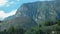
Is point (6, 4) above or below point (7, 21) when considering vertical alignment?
above

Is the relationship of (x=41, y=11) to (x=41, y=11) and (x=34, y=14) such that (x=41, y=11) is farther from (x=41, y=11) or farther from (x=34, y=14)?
(x=34, y=14)

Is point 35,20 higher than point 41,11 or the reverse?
the reverse

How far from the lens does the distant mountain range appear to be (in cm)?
256

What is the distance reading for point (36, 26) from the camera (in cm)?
254

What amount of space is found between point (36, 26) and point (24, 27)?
8.9 inches

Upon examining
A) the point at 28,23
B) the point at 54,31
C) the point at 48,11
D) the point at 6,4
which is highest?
the point at 6,4

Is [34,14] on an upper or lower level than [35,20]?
upper

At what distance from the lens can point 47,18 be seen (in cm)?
257

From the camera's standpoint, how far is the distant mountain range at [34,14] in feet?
8.40

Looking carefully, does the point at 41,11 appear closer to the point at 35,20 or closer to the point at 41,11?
the point at 41,11

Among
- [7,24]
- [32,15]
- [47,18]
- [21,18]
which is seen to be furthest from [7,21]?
[47,18]

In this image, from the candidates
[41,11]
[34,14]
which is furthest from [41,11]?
[34,14]

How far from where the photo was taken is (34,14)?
2592 millimetres

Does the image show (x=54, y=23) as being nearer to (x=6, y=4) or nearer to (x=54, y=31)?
(x=54, y=31)
